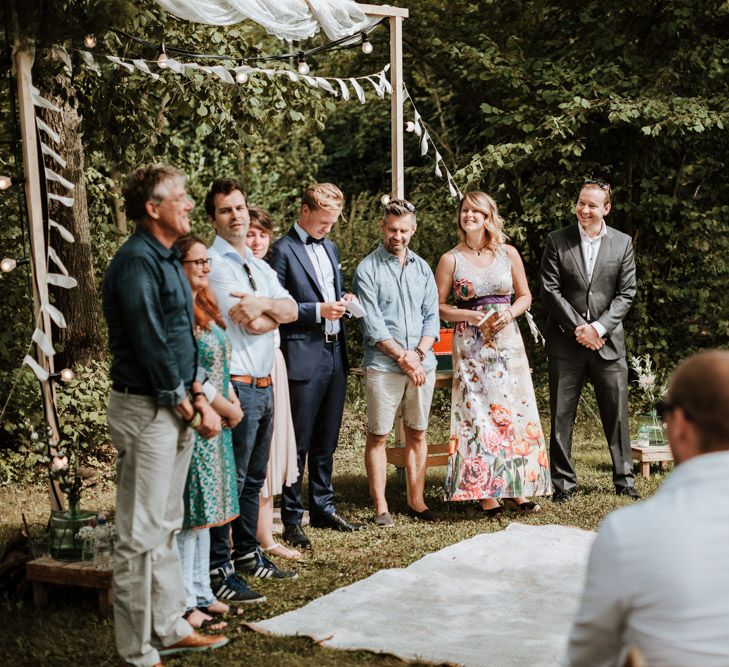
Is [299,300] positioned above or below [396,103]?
below

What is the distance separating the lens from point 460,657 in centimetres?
372

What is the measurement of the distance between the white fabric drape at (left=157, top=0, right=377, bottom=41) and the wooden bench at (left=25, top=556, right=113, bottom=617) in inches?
109

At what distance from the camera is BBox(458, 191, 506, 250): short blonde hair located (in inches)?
229

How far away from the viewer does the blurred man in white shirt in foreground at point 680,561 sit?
5.46 ft

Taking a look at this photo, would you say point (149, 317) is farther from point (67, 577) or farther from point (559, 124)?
point (559, 124)

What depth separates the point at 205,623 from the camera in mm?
3994

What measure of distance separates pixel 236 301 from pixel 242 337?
175 mm

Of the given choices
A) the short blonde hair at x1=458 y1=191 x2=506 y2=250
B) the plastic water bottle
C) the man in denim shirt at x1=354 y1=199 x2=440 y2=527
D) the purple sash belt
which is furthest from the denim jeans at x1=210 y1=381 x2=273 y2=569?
the short blonde hair at x1=458 y1=191 x2=506 y2=250

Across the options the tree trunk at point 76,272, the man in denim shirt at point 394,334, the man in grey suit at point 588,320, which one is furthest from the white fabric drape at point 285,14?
the tree trunk at point 76,272

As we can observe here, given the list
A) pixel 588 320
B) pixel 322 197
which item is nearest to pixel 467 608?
pixel 322 197

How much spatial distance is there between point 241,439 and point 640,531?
286cm

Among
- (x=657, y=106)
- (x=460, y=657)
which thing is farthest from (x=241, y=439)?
(x=657, y=106)

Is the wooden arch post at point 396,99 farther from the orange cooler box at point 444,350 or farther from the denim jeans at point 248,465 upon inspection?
the denim jeans at point 248,465

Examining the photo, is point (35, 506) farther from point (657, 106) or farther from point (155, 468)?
point (657, 106)
